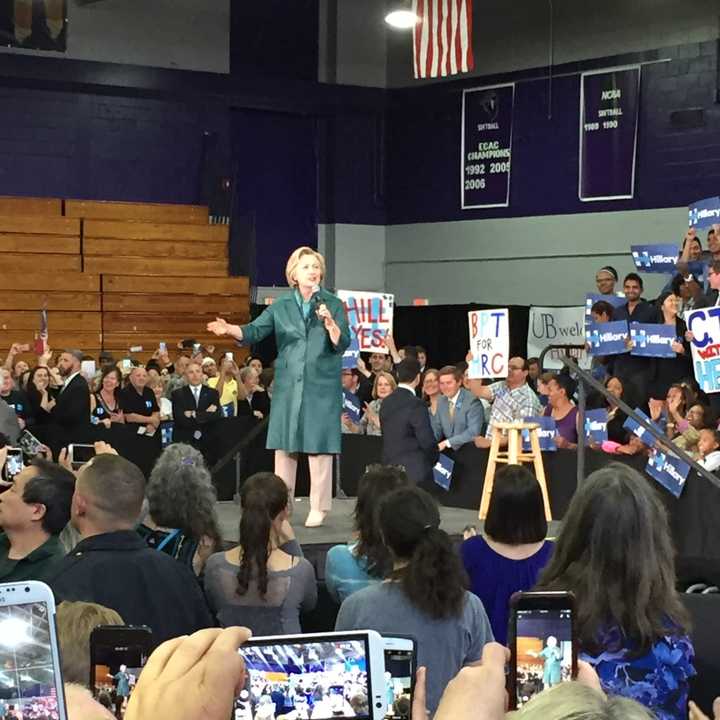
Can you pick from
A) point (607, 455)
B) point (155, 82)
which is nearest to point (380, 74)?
point (155, 82)

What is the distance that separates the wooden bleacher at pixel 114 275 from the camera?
19.2 metres

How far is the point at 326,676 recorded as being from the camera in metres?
2.12

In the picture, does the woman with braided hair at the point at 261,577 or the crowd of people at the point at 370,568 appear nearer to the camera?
the crowd of people at the point at 370,568

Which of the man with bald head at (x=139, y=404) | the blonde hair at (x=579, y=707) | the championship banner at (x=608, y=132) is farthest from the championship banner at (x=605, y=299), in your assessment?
the blonde hair at (x=579, y=707)

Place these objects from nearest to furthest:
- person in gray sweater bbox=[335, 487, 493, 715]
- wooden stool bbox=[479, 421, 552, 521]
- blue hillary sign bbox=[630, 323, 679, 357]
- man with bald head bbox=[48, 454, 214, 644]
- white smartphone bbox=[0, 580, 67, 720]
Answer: white smartphone bbox=[0, 580, 67, 720] → person in gray sweater bbox=[335, 487, 493, 715] → man with bald head bbox=[48, 454, 214, 644] → wooden stool bbox=[479, 421, 552, 521] → blue hillary sign bbox=[630, 323, 679, 357]

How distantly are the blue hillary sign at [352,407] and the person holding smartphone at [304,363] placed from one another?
4.56 meters

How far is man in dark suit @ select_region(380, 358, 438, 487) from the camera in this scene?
391 inches

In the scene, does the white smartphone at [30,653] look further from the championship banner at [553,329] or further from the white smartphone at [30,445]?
the championship banner at [553,329]

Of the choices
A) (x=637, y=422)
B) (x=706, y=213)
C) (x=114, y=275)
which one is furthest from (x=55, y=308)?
(x=637, y=422)

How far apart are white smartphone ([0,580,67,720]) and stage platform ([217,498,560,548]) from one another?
531 centimetres

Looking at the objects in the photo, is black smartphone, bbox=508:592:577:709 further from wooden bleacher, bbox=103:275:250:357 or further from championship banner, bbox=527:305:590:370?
wooden bleacher, bbox=103:275:250:357

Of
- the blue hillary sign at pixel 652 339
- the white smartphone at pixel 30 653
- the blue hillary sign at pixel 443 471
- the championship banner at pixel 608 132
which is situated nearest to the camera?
the white smartphone at pixel 30 653

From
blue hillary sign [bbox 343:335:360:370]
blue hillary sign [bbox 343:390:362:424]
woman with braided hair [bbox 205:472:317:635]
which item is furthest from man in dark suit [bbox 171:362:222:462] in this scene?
woman with braided hair [bbox 205:472:317:635]

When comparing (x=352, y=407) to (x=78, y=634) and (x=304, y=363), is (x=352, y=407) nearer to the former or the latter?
(x=304, y=363)
